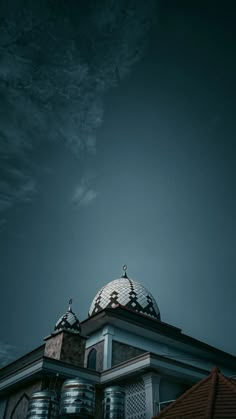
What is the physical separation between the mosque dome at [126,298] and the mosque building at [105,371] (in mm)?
2404

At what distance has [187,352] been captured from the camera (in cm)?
1596

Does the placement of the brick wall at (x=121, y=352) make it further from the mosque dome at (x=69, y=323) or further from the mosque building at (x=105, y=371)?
the mosque dome at (x=69, y=323)

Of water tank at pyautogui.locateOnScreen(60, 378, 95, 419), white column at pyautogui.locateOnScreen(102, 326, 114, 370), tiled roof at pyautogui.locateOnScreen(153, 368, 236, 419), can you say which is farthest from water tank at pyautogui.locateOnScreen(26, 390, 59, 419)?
tiled roof at pyautogui.locateOnScreen(153, 368, 236, 419)

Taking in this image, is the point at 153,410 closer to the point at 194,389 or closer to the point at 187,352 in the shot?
the point at 194,389

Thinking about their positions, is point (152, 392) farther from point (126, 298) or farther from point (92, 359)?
point (126, 298)

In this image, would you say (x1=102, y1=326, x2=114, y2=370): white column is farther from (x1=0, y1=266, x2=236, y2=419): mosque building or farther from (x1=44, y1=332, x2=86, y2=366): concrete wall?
(x1=44, y1=332, x2=86, y2=366): concrete wall

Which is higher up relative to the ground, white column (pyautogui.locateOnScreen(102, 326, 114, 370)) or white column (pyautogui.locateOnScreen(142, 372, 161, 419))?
white column (pyautogui.locateOnScreen(102, 326, 114, 370))

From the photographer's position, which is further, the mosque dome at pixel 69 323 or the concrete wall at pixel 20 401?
the mosque dome at pixel 69 323

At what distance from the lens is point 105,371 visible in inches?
459

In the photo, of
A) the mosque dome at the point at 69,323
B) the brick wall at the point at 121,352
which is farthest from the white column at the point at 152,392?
the mosque dome at the point at 69,323

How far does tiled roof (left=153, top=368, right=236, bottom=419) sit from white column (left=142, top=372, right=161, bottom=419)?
8.78 feet

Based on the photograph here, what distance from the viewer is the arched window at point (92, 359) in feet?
43.7

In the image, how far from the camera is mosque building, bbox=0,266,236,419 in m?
9.70

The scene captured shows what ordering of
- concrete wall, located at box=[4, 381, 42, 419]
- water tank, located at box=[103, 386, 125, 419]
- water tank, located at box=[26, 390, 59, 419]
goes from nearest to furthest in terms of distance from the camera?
water tank, located at box=[26, 390, 59, 419]
water tank, located at box=[103, 386, 125, 419]
concrete wall, located at box=[4, 381, 42, 419]
